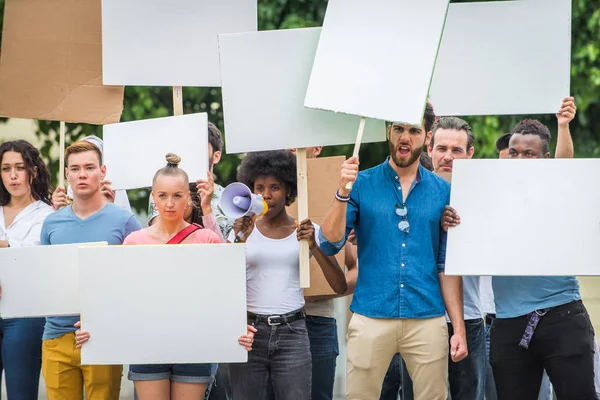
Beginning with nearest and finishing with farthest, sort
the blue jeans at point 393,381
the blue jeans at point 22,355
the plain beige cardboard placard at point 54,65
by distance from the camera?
the blue jeans at point 22,355 < the plain beige cardboard placard at point 54,65 < the blue jeans at point 393,381

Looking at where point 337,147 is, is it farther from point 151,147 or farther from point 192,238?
point 192,238

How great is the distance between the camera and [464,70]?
17.7 ft

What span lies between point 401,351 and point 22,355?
6.67ft

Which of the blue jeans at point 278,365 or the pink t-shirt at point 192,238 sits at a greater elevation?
the pink t-shirt at point 192,238

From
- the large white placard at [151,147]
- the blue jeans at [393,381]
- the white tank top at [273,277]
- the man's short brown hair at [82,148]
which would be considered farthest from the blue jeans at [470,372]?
the man's short brown hair at [82,148]

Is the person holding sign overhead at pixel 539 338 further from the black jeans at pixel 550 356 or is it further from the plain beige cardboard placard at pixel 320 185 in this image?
the plain beige cardboard placard at pixel 320 185

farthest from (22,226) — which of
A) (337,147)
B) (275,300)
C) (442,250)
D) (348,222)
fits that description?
(337,147)

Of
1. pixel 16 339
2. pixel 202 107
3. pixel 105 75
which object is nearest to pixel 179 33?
pixel 105 75

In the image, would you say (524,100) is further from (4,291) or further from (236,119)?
(4,291)

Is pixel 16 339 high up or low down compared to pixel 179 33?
down

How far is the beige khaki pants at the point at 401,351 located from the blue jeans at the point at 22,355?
1.76m

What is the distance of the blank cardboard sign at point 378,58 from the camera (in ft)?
15.7

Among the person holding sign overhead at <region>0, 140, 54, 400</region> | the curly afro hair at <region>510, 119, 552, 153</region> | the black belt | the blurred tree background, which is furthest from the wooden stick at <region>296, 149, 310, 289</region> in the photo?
the blurred tree background

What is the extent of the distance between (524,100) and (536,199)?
2.10 feet
